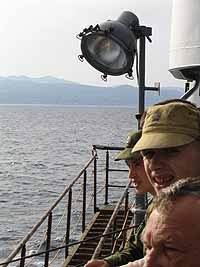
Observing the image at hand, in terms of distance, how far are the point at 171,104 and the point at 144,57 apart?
4.07m

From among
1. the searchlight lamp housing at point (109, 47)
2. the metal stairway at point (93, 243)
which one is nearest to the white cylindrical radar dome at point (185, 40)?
the searchlight lamp housing at point (109, 47)

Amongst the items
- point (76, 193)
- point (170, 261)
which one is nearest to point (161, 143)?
point (170, 261)

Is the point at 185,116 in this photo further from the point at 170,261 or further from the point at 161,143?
the point at 170,261

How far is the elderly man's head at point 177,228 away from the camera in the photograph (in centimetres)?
161

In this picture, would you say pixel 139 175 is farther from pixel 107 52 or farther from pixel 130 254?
pixel 107 52

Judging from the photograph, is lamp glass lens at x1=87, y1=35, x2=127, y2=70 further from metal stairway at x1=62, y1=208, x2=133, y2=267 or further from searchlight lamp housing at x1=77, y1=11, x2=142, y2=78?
metal stairway at x1=62, y1=208, x2=133, y2=267

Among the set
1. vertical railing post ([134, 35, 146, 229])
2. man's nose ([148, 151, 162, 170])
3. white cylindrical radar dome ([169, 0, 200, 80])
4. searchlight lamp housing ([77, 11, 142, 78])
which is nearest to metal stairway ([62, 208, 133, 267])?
vertical railing post ([134, 35, 146, 229])

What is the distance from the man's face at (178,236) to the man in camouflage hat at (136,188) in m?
1.33

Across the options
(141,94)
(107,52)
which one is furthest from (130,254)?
(141,94)

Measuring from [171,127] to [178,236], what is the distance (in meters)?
0.90

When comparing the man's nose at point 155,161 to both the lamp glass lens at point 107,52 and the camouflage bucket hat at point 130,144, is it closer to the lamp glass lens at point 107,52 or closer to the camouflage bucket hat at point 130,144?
the camouflage bucket hat at point 130,144

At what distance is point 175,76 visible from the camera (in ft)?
24.1

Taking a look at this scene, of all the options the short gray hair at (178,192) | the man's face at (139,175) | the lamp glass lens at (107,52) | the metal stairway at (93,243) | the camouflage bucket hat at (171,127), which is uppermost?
the lamp glass lens at (107,52)

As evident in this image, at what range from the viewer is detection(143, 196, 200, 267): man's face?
5.28ft
